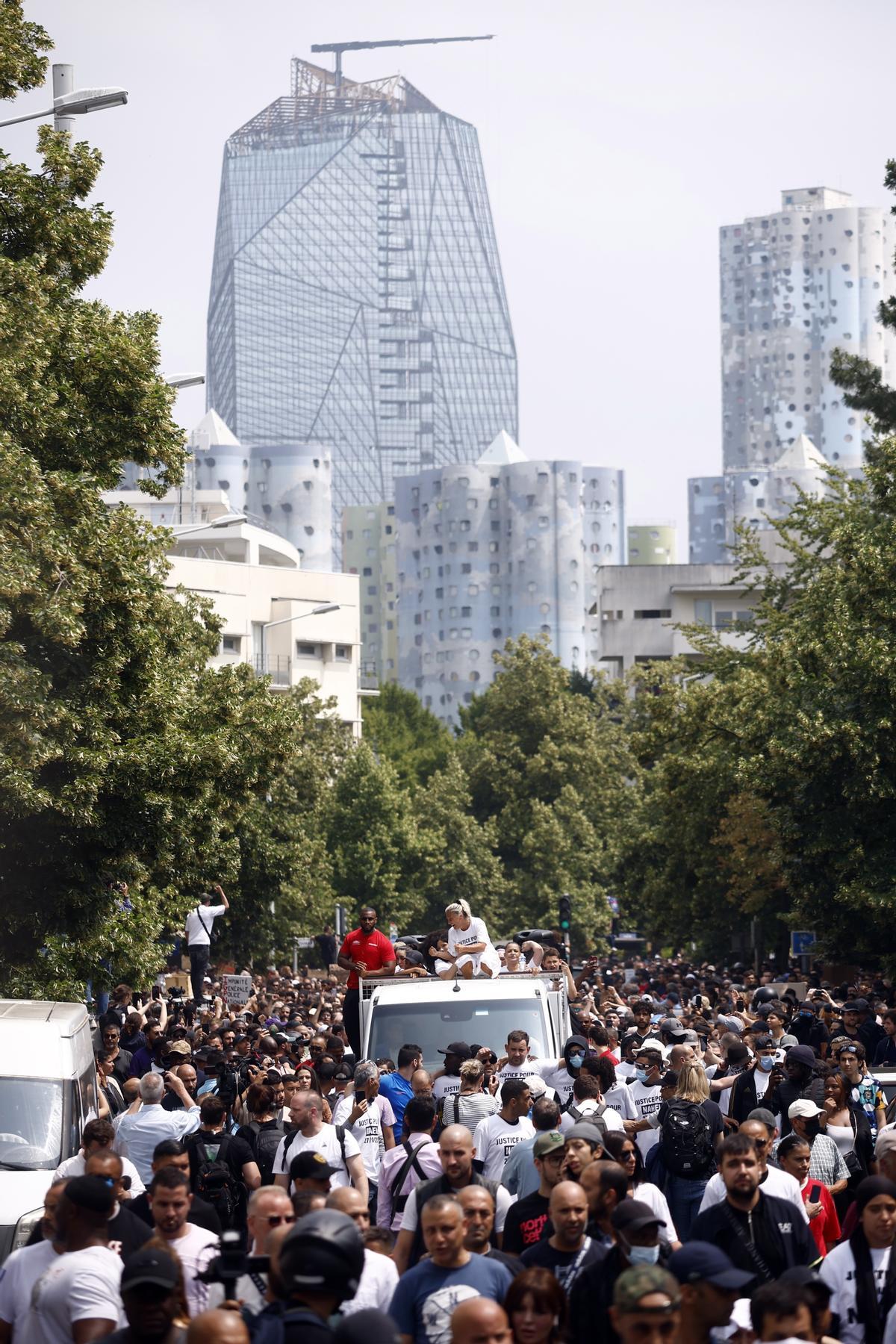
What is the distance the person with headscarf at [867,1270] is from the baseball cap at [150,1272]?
8.68 feet

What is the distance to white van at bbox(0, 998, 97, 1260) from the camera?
11242 millimetres

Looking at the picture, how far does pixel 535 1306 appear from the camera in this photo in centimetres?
634

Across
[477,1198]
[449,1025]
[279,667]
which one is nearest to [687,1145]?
[477,1198]

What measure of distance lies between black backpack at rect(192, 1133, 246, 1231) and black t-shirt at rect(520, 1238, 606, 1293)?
187 inches

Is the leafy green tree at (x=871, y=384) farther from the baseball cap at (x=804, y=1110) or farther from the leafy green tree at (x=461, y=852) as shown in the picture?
the leafy green tree at (x=461, y=852)

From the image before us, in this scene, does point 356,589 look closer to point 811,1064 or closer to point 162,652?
point 162,652

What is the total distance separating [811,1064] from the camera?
42.9 feet

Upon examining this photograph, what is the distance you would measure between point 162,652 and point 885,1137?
1369 cm

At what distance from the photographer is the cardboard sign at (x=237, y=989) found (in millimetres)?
29609

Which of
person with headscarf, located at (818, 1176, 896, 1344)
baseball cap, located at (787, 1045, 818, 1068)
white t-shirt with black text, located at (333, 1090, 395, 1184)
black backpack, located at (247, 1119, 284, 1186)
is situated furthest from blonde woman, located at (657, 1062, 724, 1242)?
person with headscarf, located at (818, 1176, 896, 1344)

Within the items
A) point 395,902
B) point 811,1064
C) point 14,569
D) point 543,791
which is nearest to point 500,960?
point 14,569

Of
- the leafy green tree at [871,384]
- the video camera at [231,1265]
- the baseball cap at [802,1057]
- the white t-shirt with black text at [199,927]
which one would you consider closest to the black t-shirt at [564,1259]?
the video camera at [231,1265]

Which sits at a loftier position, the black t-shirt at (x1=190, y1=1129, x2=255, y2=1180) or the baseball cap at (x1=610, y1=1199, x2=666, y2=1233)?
the baseball cap at (x1=610, y1=1199, x2=666, y2=1233)

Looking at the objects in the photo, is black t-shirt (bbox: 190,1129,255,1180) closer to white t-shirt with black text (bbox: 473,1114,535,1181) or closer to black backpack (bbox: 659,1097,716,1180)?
white t-shirt with black text (bbox: 473,1114,535,1181)
